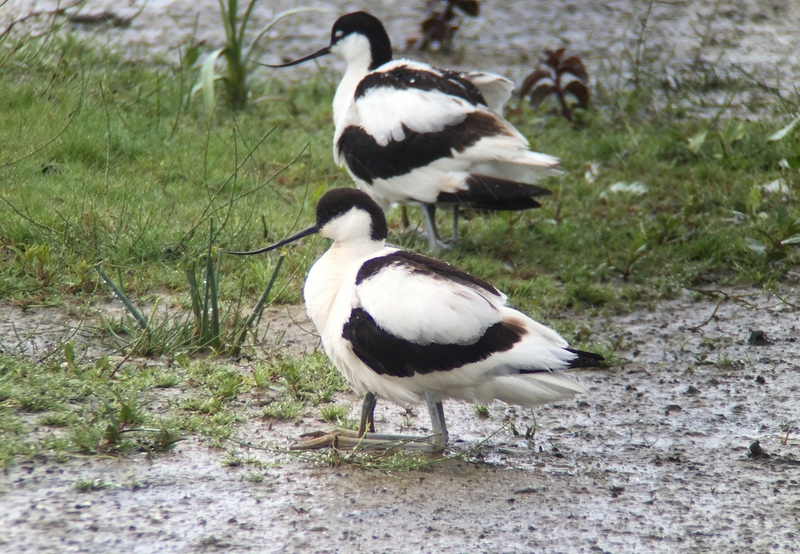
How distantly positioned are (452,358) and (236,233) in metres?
1.97

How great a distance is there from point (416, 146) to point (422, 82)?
1.46 ft

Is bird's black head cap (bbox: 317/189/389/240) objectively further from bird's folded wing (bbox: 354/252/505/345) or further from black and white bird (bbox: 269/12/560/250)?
black and white bird (bbox: 269/12/560/250)

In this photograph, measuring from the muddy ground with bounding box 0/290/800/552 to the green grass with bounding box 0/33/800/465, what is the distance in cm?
27

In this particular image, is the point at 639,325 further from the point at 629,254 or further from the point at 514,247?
the point at 514,247

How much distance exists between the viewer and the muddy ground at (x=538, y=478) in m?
3.26

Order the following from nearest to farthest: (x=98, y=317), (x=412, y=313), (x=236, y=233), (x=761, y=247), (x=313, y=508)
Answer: (x=313, y=508) → (x=412, y=313) → (x=98, y=317) → (x=236, y=233) → (x=761, y=247)

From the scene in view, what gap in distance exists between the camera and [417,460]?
151 inches

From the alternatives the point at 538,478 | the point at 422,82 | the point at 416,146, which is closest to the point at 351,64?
the point at 422,82

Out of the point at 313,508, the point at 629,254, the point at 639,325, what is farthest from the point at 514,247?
the point at 313,508

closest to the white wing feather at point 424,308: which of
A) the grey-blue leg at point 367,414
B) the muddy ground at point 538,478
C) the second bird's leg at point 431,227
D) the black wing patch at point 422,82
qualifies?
the grey-blue leg at point 367,414

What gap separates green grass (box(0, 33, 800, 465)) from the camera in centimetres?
417

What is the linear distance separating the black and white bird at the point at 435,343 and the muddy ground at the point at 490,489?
0.79ft

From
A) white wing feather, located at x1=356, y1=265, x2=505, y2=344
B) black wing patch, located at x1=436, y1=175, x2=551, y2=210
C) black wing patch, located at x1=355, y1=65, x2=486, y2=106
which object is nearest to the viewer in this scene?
white wing feather, located at x1=356, y1=265, x2=505, y2=344

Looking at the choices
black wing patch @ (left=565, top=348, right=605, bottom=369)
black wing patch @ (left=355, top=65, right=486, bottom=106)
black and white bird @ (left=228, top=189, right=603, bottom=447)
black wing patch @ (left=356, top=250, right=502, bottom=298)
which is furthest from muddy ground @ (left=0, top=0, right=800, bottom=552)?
black wing patch @ (left=355, top=65, right=486, bottom=106)
